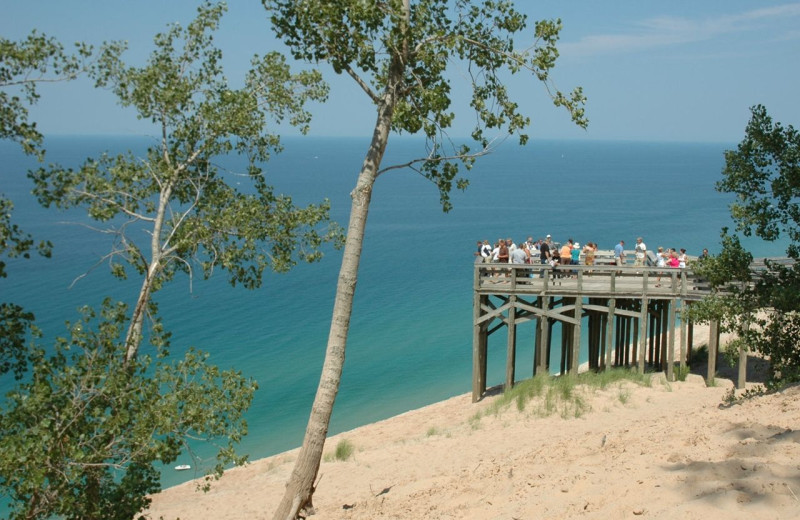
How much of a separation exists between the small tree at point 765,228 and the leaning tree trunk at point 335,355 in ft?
16.1

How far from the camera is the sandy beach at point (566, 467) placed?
305 inches

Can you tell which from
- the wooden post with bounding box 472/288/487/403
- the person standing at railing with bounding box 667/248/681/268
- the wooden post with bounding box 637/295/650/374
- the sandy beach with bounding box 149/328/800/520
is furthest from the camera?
the person standing at railing with bounding box 667/248/681/268

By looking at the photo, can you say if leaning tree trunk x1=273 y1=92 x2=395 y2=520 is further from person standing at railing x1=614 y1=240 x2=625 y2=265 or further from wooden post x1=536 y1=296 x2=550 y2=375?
person standing at railing x1=614 y1=240 x2=625 y2=265

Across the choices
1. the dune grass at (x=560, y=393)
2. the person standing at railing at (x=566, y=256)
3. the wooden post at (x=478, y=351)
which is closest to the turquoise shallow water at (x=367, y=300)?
the wooden post at (x=478, y=351)

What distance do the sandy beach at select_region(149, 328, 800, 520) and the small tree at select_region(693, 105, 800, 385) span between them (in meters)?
1.05

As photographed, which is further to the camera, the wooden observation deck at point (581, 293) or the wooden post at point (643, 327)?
the wooden post at point (643, 327)

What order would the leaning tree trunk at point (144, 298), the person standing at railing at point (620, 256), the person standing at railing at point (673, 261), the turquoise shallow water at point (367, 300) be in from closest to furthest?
the leaning tree trunk at point (144, 298) → the person standing at railing at point (673, 261) → the person standing at railing at point (620, 256) → the turquoise shallow water at point (367, 300)

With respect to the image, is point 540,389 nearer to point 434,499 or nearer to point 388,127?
point 434,499

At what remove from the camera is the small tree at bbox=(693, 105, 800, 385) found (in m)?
10.5

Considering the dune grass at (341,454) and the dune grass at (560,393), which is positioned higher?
the dune grass at (560,393)

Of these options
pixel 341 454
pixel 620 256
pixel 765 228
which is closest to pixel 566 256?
pixel 620 256

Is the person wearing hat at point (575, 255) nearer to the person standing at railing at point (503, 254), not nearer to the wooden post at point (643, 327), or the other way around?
the person standing at railing at point (503, 254)

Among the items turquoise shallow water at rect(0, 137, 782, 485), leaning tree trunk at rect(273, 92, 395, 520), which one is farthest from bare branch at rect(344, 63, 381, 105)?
turquoise shallow water at rect(0, 137, 782, 485)

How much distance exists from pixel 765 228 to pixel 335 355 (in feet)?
20.4
